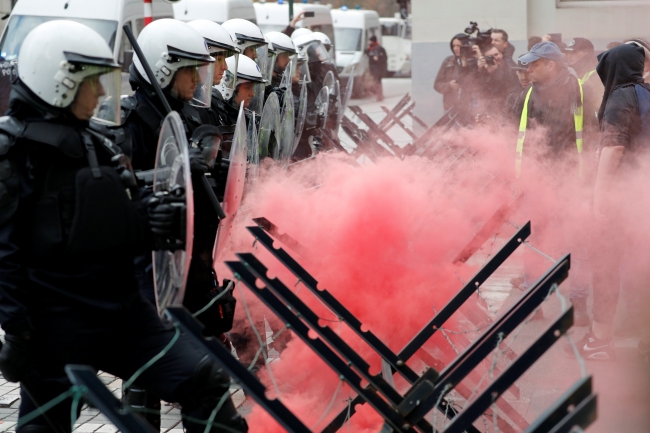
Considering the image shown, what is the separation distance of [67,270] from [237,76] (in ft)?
9.86

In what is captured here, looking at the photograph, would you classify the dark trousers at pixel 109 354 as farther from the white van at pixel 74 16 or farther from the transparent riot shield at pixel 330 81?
the white van at pixel 74 16

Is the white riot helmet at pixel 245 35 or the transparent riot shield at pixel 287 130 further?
the white riot helmet at pixel 245 35

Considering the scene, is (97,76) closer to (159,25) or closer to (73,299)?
(73,299)

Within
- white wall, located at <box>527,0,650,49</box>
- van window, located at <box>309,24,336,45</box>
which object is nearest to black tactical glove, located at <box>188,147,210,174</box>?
white wall, located at <box>527,0,650,49</box>

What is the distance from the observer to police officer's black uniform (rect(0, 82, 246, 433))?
10.1ft

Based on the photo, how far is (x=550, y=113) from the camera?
21.8 feet

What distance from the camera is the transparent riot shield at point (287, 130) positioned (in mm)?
6547

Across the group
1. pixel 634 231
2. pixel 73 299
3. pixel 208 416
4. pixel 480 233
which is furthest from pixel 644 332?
pixel 73 299

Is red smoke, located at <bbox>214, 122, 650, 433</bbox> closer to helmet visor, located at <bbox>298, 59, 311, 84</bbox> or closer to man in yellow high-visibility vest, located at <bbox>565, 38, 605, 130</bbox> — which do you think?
man in yellow high-visibility vest, located at <bbox>565, 38, 605, 130</bbox>

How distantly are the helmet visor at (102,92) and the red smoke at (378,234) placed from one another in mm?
1622

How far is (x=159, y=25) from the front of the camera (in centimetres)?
439

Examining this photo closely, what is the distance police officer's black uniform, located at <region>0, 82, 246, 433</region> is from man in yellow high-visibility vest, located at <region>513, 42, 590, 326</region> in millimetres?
4043

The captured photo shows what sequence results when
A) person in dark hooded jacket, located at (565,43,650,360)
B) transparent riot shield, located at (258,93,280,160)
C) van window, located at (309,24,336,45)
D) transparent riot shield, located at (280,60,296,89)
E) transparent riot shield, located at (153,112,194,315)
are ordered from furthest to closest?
van window, located at (309,24,336,45), transparent riot shield, located at (280,60,296,89), transparent riot shield, located at (258,93,280,160), person in dark hooded jacket, located at (565,43,650,360), transparent riot shield, located at (153,112,194,315)

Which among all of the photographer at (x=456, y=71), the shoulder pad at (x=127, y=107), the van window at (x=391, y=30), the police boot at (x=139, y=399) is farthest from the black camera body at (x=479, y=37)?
the van window at (x=391, y=30)
